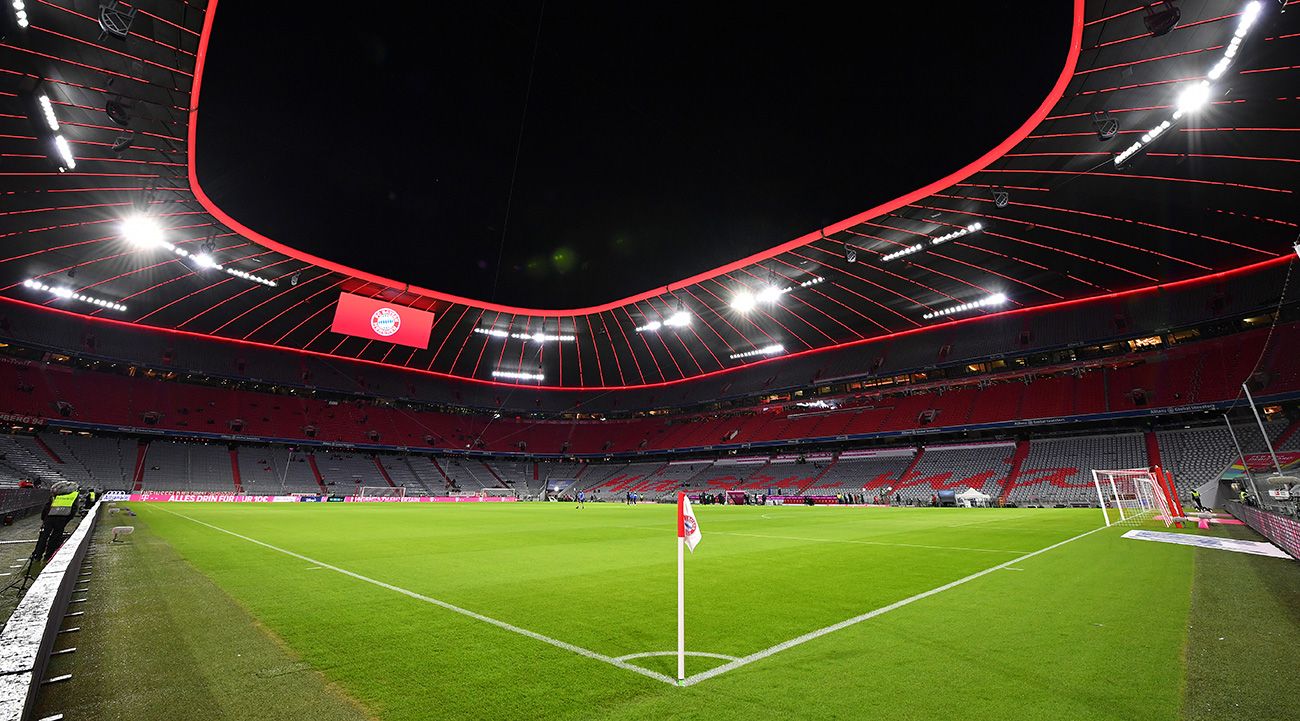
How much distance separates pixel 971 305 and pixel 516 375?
49364 mm

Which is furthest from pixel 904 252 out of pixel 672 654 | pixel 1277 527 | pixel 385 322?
pixel 385 322

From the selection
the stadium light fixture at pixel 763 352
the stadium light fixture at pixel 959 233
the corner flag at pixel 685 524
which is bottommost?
the corner flag at pixel 685 524

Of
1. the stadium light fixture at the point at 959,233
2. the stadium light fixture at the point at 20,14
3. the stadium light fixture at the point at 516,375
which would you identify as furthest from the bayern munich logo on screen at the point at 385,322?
the stadium light fixture at the point at 959,233

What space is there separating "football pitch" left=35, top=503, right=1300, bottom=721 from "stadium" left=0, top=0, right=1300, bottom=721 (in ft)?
0.18

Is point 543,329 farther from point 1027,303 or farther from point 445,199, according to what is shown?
point 1027,303

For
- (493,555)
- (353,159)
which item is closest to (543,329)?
(353,159)

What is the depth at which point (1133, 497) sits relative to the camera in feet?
91.6

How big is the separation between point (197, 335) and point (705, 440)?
51.3m

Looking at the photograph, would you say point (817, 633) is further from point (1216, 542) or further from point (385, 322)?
point (385, 322)

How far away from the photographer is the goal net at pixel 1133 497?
18.0 metres

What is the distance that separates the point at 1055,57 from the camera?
15516 millimetres

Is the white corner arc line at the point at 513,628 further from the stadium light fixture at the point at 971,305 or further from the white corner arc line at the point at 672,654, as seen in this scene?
the stadium light fixture at the point at 971,305

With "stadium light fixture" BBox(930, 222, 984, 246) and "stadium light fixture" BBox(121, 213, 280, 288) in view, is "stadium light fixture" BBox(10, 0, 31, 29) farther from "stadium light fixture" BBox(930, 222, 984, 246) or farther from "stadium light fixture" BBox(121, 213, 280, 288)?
"stadium light fixture" BBox(930, 222, 984, 246)

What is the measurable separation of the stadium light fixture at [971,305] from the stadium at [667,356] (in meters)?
1.00
